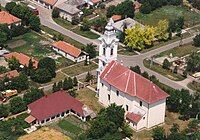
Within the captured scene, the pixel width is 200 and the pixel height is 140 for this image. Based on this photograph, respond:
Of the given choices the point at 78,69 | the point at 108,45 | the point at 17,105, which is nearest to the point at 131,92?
the point at 108,45

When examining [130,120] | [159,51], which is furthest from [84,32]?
[130,120]

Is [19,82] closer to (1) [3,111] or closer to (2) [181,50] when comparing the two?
(1) [3,111]

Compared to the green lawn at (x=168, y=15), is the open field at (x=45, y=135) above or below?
above

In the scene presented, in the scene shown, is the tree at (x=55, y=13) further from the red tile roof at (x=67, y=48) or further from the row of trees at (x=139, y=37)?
the row of trees at (x=139, y=37)

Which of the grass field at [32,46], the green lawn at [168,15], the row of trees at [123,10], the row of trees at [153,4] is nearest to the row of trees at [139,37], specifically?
the green lawn at [168,15]

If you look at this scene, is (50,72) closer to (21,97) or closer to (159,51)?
(21,97)

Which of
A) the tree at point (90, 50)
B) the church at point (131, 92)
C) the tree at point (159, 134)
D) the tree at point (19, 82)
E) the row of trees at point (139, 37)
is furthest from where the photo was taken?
the row of trees at point (139, 37)
